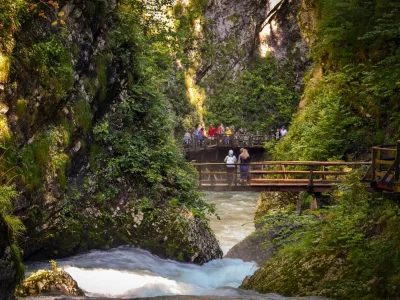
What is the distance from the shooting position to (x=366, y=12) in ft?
69.0

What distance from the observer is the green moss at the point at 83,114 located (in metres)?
14.8

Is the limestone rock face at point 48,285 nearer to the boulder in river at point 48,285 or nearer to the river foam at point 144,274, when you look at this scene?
the boulder in river at point 48,285

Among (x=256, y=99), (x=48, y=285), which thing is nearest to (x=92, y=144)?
(x=48, y=285)

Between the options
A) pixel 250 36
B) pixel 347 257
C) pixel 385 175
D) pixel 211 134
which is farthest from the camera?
pixel 250 36

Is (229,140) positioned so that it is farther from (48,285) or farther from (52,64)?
(48,285)

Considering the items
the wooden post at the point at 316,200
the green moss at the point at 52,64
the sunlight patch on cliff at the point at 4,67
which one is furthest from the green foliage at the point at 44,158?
the wooden post at the point at 316,200

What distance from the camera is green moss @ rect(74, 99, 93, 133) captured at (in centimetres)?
1484

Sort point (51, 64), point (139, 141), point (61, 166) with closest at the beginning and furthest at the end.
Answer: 1. point (51, 64)
2. point (61, 166)
3. point (139, 141)

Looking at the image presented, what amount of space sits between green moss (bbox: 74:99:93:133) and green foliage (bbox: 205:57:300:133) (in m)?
32.1

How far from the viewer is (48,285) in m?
10.7

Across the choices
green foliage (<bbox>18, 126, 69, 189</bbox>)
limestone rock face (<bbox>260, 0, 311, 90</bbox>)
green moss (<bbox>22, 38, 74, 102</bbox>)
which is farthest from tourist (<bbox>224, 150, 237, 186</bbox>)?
limestone rock face (<bbox>260, 0, 311, 90</bbox>)

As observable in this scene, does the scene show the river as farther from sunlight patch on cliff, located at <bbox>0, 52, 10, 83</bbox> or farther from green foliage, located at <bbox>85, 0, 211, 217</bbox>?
sunlight patch on cliff, located at <bbox>0, 52, 10, 83</bbox>

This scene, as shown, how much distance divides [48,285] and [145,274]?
3.76 m

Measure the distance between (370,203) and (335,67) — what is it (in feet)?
43.1
